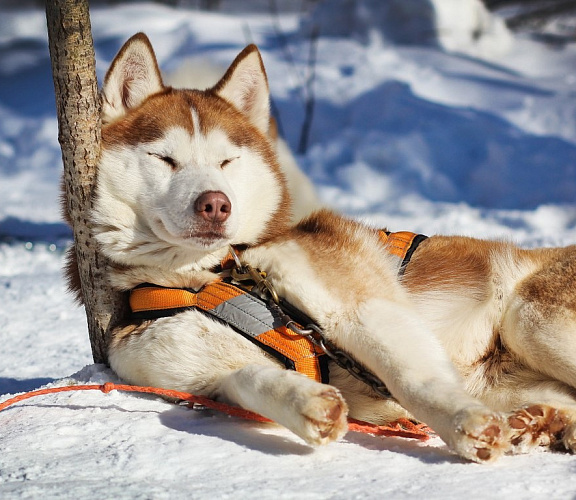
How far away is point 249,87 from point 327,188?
5141 millimetres

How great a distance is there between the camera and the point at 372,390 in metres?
2.33

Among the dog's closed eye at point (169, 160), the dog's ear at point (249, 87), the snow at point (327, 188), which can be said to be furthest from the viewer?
the dog's ear at point (249, 87)

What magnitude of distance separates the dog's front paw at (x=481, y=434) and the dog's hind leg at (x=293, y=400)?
11.5 inches

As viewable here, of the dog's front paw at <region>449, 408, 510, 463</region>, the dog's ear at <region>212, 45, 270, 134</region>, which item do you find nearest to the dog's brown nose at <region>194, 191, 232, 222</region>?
the dog's ear at <region>212, 45, 270, 134</region>

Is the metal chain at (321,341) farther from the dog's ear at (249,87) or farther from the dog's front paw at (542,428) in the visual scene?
the dog's ear at (249,87)

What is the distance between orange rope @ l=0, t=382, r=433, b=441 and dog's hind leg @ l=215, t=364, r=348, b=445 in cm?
4

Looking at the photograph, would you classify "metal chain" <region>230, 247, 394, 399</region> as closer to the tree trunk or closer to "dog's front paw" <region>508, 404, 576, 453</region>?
"dog's front paw" <region>508, 404, 576, 453</region>

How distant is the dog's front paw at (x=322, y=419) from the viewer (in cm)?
192

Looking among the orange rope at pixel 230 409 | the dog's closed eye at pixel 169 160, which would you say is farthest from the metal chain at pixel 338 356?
the dog's closed eye at pixel 169 160

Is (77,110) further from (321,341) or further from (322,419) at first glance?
(322,419)

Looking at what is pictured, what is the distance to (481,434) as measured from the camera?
1901 mm

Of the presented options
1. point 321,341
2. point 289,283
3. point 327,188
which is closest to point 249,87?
point 289,283

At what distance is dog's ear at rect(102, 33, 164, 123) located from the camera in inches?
100

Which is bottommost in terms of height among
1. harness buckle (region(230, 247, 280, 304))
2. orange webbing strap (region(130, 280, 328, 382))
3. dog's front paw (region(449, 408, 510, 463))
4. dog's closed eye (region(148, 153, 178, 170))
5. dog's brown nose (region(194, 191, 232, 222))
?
dog's front paw (region(449, 408, 510, 463))
